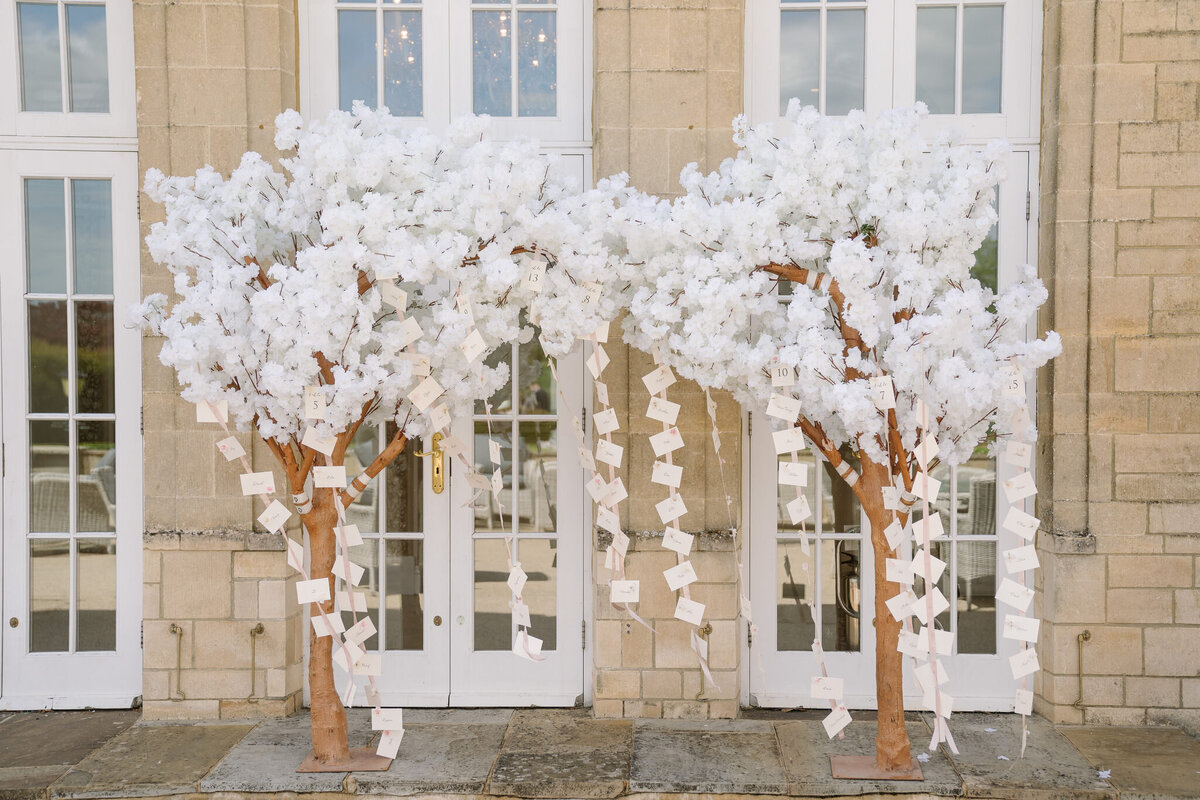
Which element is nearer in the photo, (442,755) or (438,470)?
(442,755)

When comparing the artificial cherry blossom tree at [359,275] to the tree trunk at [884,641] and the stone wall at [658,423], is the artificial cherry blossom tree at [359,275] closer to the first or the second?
the stone wall at [658,423]

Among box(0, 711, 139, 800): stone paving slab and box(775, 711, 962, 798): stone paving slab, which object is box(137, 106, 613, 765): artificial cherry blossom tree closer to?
box(0, 711, 139, 800): stone paving slab

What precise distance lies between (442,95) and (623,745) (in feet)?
9.12

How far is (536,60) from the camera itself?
4.08m

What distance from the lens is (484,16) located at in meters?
4.08

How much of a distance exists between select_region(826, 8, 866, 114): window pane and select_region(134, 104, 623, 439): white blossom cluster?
1.42 m

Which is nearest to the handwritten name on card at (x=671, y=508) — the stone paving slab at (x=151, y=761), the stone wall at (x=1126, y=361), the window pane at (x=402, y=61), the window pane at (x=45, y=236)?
the stone wall at (x=1126, y=361)

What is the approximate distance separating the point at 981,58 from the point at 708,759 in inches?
122

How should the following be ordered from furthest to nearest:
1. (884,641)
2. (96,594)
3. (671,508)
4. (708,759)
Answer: (96,594), (708,759), (671,508), (884,641)

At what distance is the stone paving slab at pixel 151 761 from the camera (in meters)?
3.29

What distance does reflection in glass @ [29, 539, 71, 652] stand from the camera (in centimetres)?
412

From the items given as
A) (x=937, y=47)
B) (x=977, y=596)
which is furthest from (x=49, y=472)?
(x=937, y=47)

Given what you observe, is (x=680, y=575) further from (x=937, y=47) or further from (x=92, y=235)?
(x=92, y=235)

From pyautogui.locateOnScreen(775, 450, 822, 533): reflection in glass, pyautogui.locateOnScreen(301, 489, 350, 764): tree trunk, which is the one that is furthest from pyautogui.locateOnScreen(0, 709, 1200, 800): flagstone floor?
pyautogui.locateOnScreen(775, 450, 822, 533): reflection in glass
